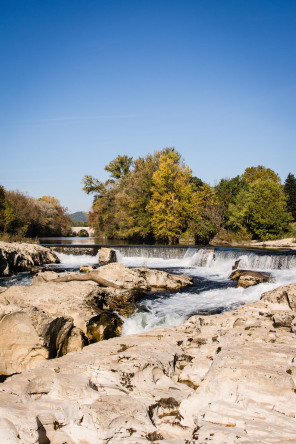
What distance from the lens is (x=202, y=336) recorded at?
204 inches

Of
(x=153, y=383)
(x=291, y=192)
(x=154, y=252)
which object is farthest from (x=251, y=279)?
(x=291, y=192)

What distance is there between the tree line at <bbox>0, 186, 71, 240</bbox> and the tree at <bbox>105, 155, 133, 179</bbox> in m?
12.3

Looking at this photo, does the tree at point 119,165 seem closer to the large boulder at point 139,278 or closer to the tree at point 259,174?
the tree at point 259,174

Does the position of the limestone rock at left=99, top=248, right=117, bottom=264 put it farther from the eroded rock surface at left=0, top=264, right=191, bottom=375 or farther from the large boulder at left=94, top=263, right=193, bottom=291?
the eroded rock surface at left=0, top=264, right=191, bottom=375

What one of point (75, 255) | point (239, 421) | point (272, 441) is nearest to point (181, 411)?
point (239, 421)

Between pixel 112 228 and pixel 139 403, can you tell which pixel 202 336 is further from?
pixel 112 228

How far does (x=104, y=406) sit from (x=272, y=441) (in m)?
1.48

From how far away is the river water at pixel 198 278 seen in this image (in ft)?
27.5

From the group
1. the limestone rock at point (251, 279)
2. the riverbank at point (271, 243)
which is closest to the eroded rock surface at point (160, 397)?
the limestone rock at point (251, 279)

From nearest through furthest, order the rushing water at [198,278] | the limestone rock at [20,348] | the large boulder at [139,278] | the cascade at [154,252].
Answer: the limestone rock at [20,348]
the rushing water at [198,278]
the large boulder at [139,278]
the cascade at [154,252]

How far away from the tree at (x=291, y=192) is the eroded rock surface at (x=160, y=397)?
44178mm

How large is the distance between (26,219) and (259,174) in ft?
132

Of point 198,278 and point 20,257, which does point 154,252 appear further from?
point 20,257

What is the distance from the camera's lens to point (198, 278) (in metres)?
14.5
